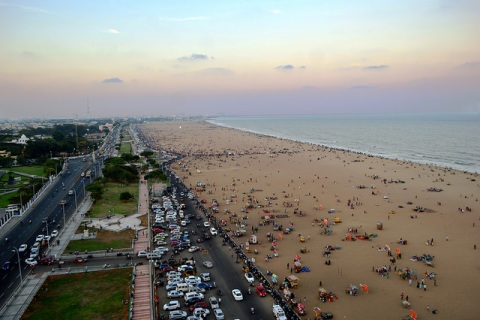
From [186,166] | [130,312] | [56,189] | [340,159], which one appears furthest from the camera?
[340,159]

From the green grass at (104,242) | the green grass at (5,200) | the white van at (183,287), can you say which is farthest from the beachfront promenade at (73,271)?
the green grass at (5,200)

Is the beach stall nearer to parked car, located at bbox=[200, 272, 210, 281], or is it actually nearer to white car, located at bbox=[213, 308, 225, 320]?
parked car, located at bbox=[200, 272, 210, 281]

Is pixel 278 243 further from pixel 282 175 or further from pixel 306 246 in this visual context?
pixel 282 175

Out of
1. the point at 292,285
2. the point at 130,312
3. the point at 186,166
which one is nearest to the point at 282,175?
the point at 186,166

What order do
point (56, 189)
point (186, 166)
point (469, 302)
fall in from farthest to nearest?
point (186, 166) → point (56, 189) → point (469, 302)

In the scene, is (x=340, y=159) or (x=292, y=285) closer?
(x=292, y=285)

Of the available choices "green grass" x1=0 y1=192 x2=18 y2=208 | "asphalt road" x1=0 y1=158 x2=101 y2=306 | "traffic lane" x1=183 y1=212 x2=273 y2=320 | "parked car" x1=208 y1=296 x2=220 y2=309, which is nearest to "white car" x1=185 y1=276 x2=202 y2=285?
"traffic lane" x1=183 y1=212 x2=273 y2=320
